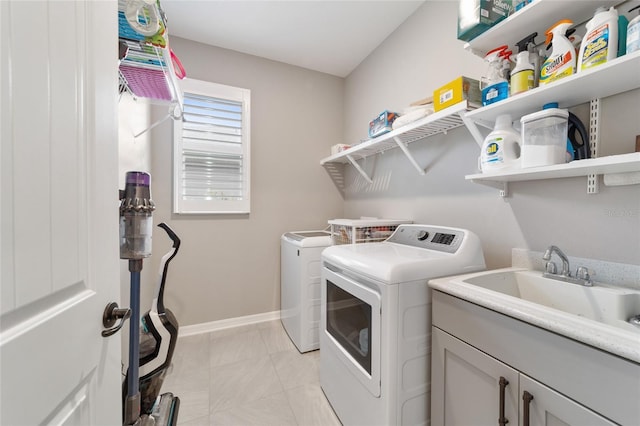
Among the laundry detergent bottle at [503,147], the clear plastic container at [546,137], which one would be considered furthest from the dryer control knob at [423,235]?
the clear plastic container at [546,137]

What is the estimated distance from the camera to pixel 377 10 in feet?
6.57

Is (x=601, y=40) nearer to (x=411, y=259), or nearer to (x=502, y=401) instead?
(x=411, y=259)

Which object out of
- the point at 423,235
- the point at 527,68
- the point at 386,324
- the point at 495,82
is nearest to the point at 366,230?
the point at 423,235

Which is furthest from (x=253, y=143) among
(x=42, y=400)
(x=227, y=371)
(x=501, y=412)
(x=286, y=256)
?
(x=501, y=412)

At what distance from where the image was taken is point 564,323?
0.68 m

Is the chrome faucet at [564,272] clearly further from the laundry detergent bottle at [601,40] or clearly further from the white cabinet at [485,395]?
the laundry detergent bottle at [601,40]

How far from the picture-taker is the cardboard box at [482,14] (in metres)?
1.15

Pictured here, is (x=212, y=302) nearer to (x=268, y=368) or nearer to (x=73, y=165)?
(x=268, y=368)

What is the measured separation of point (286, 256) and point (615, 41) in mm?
2357

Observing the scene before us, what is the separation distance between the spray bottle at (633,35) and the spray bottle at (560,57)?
5.7 inches

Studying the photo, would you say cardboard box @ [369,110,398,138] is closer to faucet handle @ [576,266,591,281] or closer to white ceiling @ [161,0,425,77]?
white ceiling @ [161,0,425,77]

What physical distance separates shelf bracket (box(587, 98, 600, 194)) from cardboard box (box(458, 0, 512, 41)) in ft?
1.82

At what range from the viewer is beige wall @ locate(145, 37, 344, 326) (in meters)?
2.38

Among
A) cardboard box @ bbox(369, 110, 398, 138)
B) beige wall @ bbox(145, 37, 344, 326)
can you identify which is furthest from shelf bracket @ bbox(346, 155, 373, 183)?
cardboard box @ bbox(369, 110, 398, 138)
